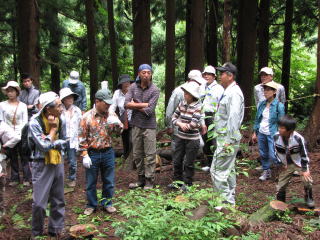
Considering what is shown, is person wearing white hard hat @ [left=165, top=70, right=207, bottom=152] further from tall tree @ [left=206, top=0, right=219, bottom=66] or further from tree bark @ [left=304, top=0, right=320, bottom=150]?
tall tree @ [left=206, top=0, right=219, bottom=66]

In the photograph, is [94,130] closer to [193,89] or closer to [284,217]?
[193,89]

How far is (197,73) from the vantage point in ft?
23.9

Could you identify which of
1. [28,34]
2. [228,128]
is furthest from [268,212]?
[28,34]

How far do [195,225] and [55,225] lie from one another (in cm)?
230

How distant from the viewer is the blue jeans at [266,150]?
300 inches

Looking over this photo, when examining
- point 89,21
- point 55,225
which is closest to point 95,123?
point 55,225

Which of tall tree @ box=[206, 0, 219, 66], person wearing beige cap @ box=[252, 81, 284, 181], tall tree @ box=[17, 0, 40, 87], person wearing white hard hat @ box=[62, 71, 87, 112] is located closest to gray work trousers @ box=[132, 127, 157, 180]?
person wearing beige cap @ box=[252, 81, 284, 181]

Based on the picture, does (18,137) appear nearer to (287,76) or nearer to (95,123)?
(95,123)

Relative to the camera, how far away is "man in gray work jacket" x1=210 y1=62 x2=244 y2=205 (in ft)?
18.8

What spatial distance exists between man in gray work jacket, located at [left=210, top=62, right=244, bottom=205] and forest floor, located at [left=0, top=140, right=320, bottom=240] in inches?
32.6

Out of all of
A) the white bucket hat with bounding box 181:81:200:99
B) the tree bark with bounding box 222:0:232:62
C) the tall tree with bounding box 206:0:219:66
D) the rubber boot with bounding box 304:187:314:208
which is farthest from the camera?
the tall tree with bounding box 206:0:219:66

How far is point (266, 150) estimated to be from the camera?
7.78 metres

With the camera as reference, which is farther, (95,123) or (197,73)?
Result: (197,73)

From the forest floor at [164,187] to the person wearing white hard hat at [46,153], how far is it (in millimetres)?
628
